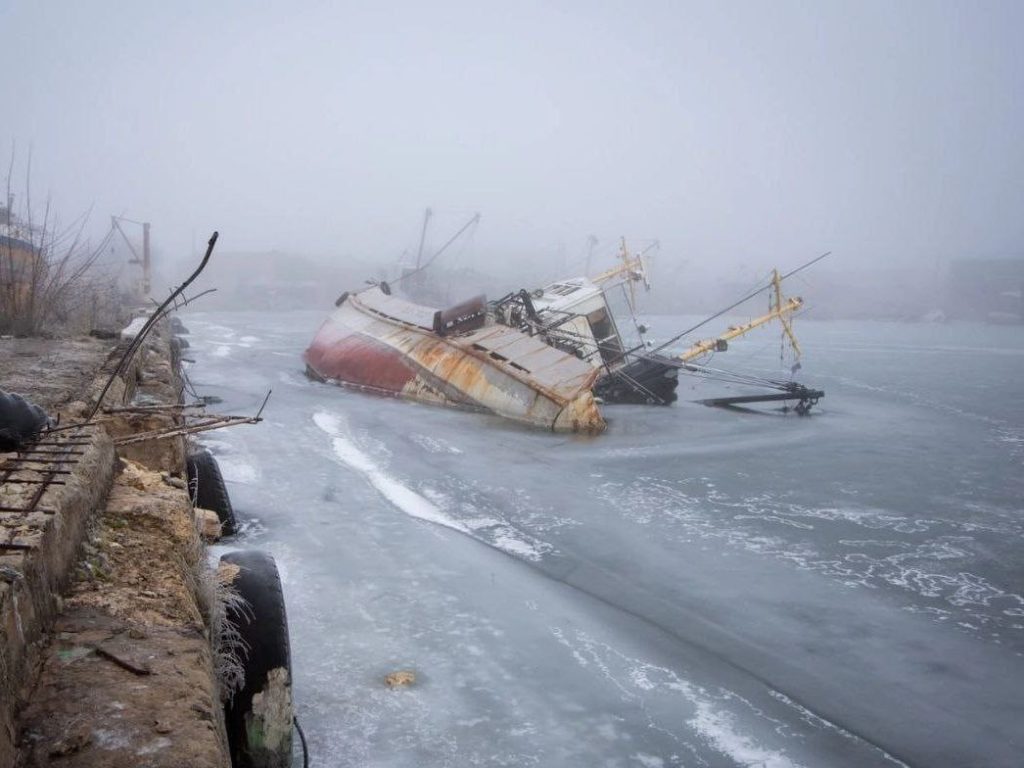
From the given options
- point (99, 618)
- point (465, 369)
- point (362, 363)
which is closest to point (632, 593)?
point (99, 618)

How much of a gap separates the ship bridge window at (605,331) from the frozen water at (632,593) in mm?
8005

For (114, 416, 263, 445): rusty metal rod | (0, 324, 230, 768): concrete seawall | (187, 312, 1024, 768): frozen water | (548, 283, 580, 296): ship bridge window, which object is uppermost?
(548, 283, 580, 296): ship bridge window

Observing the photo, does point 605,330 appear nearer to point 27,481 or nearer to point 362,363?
point 362,363

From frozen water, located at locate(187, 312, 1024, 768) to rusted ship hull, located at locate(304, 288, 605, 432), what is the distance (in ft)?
2.89

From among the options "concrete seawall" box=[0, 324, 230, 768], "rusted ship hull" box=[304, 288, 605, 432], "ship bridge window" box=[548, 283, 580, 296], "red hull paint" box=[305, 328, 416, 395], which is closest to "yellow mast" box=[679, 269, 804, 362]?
"ship bridge window" box=[548, 283, 580, 296]

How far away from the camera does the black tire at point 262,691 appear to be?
3.86 metres

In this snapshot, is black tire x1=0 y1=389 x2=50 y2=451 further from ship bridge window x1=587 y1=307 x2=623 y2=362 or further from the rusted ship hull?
ship bridge window x1=587 y1=307 x2=623 y2=362

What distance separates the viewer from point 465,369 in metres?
18.1

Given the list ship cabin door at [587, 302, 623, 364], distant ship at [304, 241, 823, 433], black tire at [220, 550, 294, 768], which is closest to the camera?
black tire at [220, 550, 294, 768]

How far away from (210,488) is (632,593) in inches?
173

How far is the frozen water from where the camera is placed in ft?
17.0

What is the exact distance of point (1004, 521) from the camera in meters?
11.3

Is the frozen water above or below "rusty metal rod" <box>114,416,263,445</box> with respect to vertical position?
below

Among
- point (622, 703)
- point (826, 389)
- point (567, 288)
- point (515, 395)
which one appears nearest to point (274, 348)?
point (567, 288)
